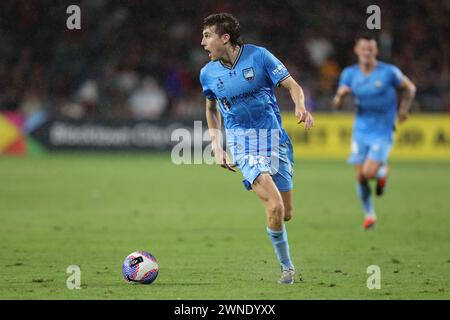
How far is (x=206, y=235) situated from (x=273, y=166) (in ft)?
12.0

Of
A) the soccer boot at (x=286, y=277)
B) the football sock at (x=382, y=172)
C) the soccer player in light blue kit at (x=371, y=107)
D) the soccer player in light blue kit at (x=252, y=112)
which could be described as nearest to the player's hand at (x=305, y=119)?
the soccer player in light blue kit at (x=252, y=112)

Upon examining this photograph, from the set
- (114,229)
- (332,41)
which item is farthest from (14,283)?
(332,41)

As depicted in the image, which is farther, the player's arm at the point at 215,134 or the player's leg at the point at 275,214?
the player's arm at the point at 215,134

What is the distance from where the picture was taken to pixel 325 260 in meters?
9.95

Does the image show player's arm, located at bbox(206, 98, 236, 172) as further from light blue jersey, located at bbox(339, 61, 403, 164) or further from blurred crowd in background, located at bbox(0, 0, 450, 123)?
blurred crowd in background, located at bbox(0, 0, 450, 123)

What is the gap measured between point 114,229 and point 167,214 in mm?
1998

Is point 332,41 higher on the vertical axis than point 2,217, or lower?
higher

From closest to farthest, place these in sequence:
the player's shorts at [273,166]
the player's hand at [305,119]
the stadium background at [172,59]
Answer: the player's hand at [305,119] < the player's shorts at [273,166] < the stadium background at [172,59]

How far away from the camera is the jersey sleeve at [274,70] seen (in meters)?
8.49

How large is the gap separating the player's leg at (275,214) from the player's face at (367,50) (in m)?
5.57

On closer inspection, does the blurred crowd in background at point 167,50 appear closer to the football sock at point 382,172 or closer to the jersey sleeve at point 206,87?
the football sock at point 382,172

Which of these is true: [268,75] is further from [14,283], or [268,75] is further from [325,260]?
[14,283]

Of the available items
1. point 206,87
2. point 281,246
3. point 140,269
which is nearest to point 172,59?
point 206,87

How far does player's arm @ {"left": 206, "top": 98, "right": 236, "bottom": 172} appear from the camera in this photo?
336 inches
